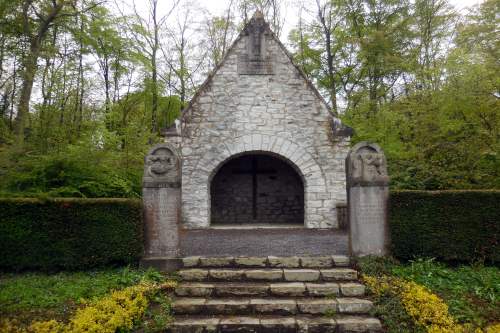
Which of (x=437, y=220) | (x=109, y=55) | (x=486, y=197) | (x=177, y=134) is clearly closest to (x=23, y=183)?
(x=177, y=134)

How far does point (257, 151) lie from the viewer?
9.94 meters

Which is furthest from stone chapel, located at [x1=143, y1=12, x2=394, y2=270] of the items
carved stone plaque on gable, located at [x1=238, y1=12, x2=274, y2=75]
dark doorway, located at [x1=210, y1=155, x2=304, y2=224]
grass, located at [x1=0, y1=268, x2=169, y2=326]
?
grass, located at [x1=0, y1=268, x2=169, y2=326]

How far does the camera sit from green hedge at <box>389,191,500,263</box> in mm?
5453

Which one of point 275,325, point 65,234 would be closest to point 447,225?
point 275,325

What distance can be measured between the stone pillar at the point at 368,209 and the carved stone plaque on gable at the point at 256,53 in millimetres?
5488

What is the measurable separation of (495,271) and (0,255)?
7.99m

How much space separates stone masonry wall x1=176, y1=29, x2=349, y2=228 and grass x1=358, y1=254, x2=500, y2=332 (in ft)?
14.4

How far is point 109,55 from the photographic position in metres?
16.0

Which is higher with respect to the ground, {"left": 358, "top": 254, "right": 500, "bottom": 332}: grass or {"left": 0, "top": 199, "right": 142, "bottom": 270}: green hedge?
{"left": 0, "top": 199, "right": 142, "bottom": 270}: green hedge

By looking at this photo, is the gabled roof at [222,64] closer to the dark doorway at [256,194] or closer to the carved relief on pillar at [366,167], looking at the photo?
the dark doorway at [256,194]

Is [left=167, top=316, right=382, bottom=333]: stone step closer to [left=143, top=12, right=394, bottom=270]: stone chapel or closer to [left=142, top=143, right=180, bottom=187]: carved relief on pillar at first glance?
[left=142, top=143, right=180, bottom=187]: carved relief on pillar

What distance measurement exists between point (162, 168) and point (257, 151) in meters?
4.66

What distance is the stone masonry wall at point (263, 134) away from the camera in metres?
9.80

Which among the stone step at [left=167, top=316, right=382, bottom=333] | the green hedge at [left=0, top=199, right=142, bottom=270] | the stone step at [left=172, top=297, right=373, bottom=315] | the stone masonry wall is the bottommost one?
the stone step at [left=167, top=316, right=382, bottom=333]
